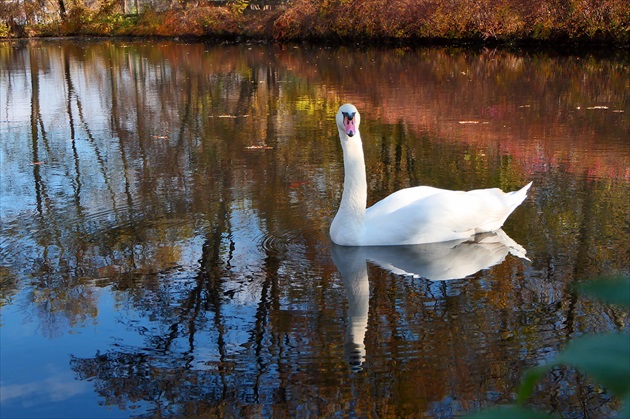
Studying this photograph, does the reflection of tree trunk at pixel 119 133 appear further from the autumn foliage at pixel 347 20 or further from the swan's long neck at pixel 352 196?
the autumn foliage at pixel 347 20

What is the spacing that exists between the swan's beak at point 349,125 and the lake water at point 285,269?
2.85 ft

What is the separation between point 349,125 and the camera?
589cm

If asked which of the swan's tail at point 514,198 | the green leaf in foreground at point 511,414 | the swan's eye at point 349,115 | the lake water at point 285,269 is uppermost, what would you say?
the green leaf in foreground at point 511,414

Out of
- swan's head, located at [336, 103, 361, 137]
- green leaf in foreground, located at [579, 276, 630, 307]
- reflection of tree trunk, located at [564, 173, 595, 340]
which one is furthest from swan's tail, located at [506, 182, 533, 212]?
green leaf in foreground, located at [579, 276, 630, 307]

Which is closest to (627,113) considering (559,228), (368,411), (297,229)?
(559,228)

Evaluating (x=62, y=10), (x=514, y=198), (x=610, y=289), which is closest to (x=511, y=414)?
(x=610, y=289)

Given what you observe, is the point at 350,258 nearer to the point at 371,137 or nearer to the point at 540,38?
the point at 371,137

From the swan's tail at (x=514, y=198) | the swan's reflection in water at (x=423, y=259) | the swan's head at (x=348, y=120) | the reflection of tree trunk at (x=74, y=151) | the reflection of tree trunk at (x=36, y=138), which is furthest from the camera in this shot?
the reflection of tree trunk at (x=36, y=138)

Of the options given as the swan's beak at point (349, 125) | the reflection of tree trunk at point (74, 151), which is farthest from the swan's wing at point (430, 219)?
the reflection of tree trunk at point (74, 151)

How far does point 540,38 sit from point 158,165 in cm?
2004

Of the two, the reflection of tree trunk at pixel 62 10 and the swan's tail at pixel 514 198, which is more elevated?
the reflection of tree trunk at pixel 62 10

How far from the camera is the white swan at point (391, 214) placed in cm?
597

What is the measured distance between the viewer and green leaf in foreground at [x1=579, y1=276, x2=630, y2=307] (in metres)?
0.87

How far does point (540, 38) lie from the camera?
87.1 ft
